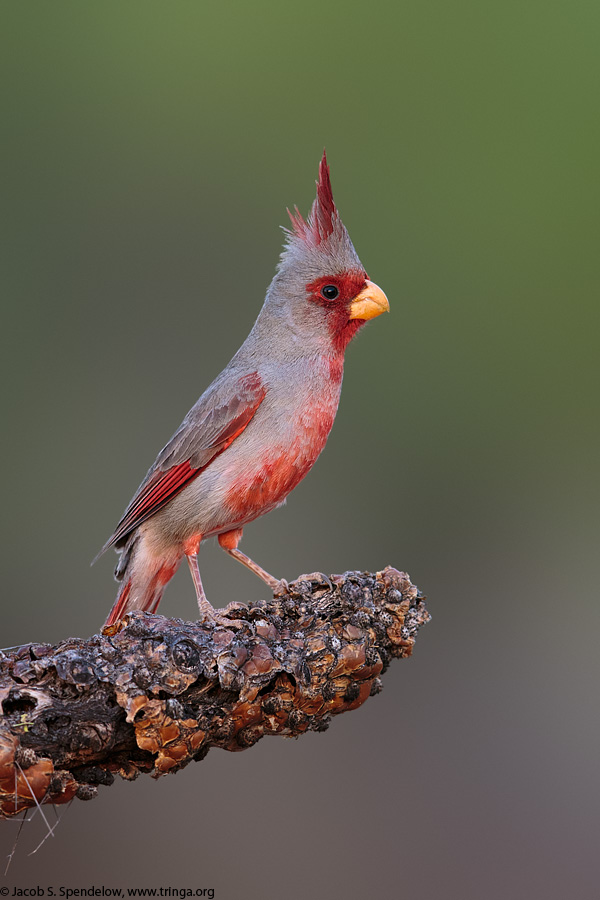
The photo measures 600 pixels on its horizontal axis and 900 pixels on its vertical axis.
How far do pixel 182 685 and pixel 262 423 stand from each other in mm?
1091

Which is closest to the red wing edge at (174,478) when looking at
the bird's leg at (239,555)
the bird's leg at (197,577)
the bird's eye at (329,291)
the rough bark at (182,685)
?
the bird's leg at (197,577)

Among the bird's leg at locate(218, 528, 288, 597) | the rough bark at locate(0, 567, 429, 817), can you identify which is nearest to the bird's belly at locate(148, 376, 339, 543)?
the bird's leg at locate(218, 528, 288, 597)

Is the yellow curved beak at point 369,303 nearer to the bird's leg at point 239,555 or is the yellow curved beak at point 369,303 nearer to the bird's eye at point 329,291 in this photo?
the bird's eye at point 329,291

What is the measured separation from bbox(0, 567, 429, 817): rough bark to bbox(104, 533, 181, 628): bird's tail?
705 mm

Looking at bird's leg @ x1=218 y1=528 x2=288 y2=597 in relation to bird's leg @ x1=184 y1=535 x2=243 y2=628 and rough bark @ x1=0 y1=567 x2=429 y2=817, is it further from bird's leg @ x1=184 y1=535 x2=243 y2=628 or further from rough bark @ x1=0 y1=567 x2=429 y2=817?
rough bark @ x1=0 y1=567 x2=429 y2=817

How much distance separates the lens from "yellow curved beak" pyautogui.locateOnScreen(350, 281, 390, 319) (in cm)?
279

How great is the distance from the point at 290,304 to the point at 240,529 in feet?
2.35

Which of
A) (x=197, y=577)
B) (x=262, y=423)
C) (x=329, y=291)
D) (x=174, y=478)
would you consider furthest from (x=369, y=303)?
(x=197, y=577)

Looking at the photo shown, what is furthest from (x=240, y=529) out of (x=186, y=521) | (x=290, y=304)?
(x=290, y=304)

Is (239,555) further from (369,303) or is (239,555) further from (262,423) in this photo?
(369,303)

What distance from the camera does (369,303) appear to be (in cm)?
281

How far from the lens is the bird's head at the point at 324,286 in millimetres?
2814

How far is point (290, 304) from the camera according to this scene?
2857mm

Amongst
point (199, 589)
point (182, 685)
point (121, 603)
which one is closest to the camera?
point (182, 685)
